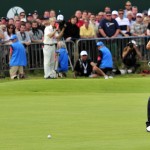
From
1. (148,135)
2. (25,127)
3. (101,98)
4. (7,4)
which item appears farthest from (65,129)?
(7,4)

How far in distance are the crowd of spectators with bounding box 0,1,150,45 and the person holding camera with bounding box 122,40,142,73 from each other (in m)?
0.71

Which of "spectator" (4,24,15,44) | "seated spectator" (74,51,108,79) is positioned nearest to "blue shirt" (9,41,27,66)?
"spectator" (4,24,15,44)

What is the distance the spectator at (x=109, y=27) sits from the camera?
24562mm

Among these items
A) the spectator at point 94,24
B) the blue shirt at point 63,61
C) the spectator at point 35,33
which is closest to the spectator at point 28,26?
the spectator at point 35,33

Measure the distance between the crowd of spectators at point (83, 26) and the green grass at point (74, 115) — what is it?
4.76 meters

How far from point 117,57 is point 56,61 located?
2.15 meters

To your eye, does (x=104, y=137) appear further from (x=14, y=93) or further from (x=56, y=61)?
(x=56, y=61)

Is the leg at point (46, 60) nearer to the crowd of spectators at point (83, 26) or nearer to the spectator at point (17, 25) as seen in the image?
the crowd of spectators at point (83, 26)

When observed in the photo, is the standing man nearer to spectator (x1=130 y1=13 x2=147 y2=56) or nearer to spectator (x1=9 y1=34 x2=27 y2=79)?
spectator (x1=9 y1=34 x2=27 y2=79)

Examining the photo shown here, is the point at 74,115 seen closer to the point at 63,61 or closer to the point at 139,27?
the point at 63,61

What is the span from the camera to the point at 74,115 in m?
12.9

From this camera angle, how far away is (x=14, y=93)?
18312 mm

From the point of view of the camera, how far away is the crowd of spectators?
940 inches

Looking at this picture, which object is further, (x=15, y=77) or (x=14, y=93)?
(x=15, y=77)
